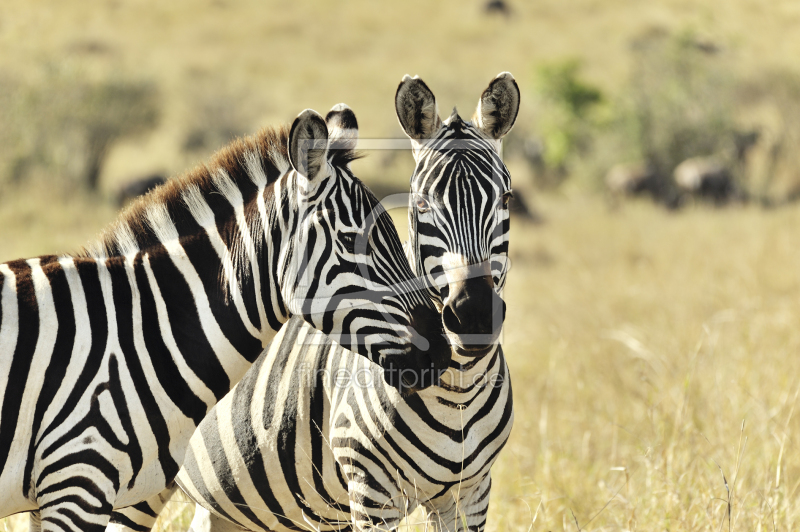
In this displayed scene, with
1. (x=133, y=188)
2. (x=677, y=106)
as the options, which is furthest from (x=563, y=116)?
(x=133, y=188)

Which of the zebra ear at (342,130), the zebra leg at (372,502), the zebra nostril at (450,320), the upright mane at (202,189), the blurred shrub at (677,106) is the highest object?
the blurred shrub at (677,106)

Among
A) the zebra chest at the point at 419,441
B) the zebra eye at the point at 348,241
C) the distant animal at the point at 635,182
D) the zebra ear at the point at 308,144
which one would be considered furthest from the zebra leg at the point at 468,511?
the distant animal at the point at 635,182

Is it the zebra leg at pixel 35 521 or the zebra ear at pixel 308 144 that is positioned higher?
the zebra ear at pixel 308 144

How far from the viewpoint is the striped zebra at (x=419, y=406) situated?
8.13 ft

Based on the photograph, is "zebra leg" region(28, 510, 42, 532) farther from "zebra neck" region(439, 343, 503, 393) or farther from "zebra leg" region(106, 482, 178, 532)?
"zebra neck" region(439, 343, 503, 393)

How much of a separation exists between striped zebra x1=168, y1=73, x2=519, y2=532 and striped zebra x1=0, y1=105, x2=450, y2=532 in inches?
6.9

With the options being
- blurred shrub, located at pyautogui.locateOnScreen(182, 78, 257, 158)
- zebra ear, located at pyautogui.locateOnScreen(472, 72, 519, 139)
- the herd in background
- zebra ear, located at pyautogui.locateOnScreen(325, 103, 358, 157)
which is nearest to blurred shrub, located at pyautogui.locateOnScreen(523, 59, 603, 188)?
the herd in background

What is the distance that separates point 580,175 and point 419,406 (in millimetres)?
20349

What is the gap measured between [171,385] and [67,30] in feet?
113

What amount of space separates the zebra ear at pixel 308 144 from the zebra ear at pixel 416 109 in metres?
0.41

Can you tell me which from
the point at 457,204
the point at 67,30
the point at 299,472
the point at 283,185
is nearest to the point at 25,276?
the point at 283,185

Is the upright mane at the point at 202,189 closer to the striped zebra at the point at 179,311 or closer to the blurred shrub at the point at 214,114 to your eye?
the striped zebra at the point at 179,311

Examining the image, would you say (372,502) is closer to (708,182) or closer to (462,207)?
(462,207)

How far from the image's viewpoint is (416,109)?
2721 millimetres
